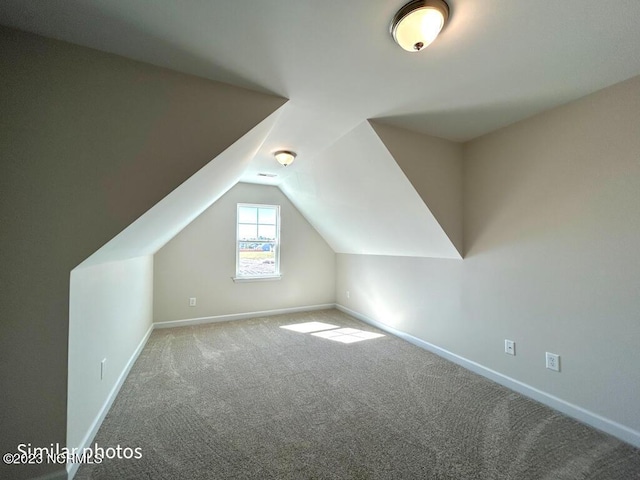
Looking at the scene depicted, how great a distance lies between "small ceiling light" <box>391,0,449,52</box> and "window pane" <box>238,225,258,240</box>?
380 centimetres

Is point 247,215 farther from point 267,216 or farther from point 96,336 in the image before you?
point 96,336

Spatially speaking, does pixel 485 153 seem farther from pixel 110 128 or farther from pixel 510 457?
pixel 110 128

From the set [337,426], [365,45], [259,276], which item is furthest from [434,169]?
[259,276]

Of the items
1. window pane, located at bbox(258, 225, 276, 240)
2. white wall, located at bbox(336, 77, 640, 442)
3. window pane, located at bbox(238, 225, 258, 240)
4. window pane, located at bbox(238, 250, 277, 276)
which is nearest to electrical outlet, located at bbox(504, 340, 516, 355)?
white wall, located at bbox(336, 77, 640, 442)

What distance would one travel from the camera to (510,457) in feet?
5.14

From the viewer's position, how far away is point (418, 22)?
1232mm

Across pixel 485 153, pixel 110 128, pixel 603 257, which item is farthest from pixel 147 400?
pixel 485 153

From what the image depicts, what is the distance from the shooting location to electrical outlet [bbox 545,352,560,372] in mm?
2061

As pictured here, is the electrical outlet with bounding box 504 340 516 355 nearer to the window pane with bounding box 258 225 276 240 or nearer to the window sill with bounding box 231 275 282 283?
the window sill with bounding box 231 275 282 283

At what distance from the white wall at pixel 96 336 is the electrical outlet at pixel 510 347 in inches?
127

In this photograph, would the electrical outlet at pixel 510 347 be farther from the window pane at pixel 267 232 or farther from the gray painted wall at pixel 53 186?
the window pane at pixel 267 232

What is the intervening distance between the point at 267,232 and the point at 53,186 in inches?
137

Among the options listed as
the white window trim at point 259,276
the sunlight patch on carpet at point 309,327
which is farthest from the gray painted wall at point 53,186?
the white window trim at point 259,276

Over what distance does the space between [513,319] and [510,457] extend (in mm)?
1155
